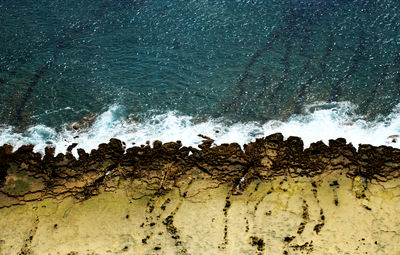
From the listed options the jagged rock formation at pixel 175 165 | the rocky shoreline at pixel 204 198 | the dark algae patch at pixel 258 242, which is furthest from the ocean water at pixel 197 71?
the dark algae patch at pixel 258 242

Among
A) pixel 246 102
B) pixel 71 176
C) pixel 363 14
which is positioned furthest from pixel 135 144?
pixel 363 14

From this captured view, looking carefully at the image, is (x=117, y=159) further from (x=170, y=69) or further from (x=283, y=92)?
(x=283, y=92)

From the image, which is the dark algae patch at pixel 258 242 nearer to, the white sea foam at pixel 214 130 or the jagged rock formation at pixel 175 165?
the jagged rock formation at pixel 175 165

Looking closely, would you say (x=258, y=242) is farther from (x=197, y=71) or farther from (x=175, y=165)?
(x=197, y=71)

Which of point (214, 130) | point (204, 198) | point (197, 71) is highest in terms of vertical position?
point (197, 71)

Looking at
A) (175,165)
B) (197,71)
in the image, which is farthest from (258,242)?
(197,71)
